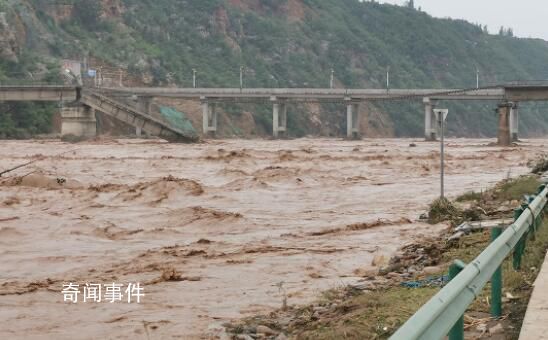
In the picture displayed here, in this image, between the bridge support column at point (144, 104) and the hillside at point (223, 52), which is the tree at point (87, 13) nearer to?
the hillside at point (223, 52)

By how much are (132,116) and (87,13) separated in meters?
73.7

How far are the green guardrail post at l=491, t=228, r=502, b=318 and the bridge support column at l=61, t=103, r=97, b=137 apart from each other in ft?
232

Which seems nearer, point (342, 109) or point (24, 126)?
point (24, 126)

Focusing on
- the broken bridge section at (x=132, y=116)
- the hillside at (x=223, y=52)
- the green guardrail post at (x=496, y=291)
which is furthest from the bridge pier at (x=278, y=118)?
the green guardrail post at (x=496, y=291)

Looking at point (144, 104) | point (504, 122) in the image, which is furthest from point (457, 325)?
point (144, 104)

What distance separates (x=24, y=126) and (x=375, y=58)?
117834mm

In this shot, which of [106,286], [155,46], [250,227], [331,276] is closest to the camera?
[106,286]

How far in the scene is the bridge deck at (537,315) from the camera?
5.86m

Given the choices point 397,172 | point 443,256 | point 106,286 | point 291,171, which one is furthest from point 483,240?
point 397,172

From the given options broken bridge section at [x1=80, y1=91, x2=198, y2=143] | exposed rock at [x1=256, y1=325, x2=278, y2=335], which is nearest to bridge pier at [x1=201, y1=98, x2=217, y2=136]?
broken bridge section at [x1=80, y1=91, x2=198, y2=143]

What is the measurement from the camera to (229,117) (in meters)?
137

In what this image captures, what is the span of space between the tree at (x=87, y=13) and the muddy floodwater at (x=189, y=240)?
357 feet

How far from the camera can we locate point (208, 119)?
11488 centimetres

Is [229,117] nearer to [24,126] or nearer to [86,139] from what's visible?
[24,126]
